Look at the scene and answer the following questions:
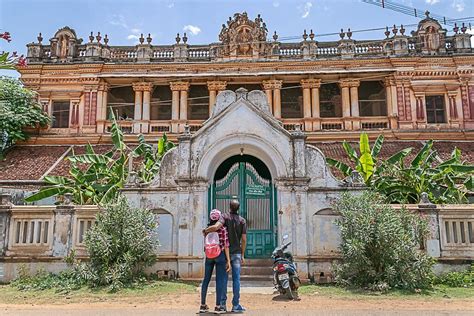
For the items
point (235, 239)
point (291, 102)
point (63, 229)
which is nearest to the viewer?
point (235, 239)

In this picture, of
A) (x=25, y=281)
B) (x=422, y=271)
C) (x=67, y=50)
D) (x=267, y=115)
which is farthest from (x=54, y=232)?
(x=67, y=50)

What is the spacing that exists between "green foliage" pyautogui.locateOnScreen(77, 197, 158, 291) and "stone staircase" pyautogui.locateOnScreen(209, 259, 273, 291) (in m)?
1.80

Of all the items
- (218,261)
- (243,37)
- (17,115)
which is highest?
(243,37)

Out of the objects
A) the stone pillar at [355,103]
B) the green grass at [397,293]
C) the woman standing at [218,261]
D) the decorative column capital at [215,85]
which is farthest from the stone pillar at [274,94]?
the woman standing at [218,261]

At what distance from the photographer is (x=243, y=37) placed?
22.4 metres

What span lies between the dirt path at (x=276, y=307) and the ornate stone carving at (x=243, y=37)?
54.0 feet

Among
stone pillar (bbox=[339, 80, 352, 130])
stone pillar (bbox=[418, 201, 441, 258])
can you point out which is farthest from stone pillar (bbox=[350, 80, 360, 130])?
stone pillar (bbox=[418, 201, 441, 258])

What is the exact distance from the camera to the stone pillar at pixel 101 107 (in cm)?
2175

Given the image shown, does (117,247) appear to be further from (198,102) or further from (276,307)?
(198,102)

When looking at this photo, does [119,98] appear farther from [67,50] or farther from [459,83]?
[459,83]

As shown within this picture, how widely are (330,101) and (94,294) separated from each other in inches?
713

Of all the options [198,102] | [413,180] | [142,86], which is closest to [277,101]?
[198,102]

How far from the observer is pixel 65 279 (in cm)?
951

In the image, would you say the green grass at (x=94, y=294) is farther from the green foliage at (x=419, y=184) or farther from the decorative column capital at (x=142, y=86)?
the decorative column capital at (x=142, y=86)
